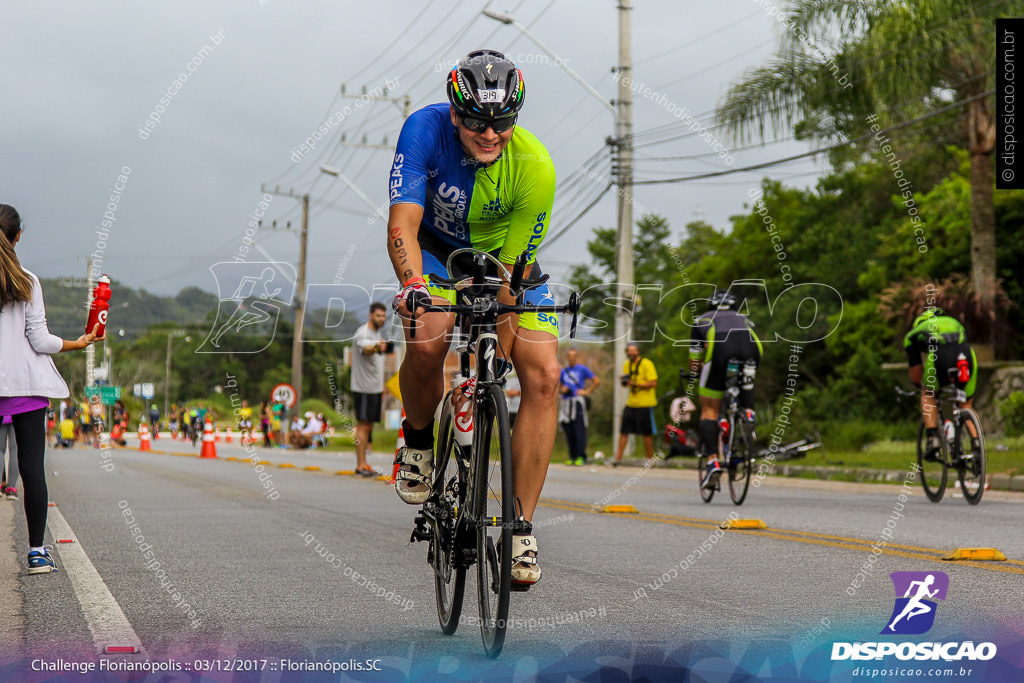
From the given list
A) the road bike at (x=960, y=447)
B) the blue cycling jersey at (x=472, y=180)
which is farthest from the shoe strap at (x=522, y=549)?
the road bike at (x=960, y=447)

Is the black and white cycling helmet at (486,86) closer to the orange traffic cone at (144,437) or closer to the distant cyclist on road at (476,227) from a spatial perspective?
the distant cyclist on road at (476,227)

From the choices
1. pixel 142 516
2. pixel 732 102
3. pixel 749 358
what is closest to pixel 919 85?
pixel 732 102

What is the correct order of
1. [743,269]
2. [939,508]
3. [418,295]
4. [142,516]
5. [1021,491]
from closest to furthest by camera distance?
[418,295] < [142,516] < [939,508] < [1021,491] < [743,269]

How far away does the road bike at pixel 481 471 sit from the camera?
3936 mm

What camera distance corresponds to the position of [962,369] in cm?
1064

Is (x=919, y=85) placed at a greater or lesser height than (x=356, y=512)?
greater

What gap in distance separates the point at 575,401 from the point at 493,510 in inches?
609

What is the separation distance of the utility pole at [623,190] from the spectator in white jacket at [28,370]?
56.7ft

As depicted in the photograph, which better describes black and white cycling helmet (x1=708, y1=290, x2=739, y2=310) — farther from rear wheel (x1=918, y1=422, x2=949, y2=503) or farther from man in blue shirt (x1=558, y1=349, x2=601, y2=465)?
man in blue shirt (x1=558, y1=349, x2=601, y2=465)

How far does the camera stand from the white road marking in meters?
4.27

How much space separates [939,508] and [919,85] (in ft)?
38.5

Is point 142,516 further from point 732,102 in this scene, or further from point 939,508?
point 732,102

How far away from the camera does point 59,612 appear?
192 inches

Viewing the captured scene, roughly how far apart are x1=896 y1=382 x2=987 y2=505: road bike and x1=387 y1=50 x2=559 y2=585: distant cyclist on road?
6918mm
